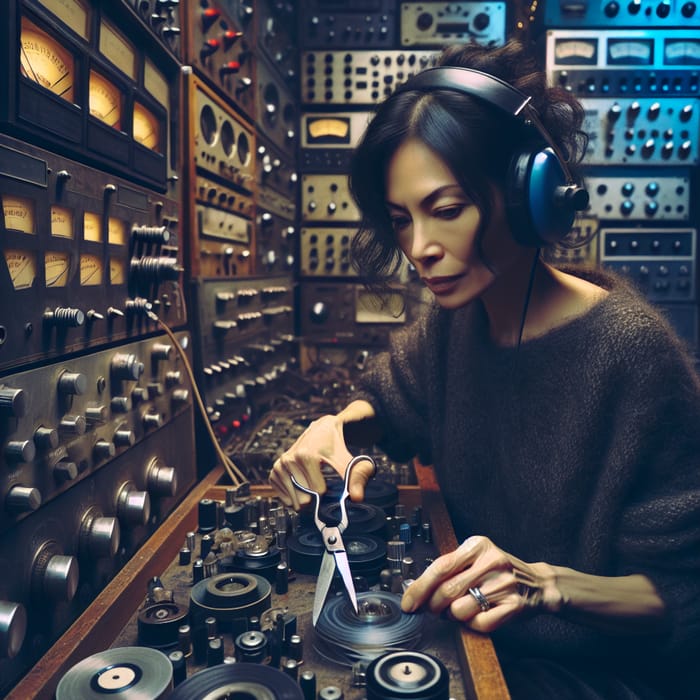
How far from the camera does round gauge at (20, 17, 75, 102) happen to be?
36.8 inches

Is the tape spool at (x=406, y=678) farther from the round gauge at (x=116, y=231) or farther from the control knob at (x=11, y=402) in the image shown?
the round gauge at (x=116, y=231)

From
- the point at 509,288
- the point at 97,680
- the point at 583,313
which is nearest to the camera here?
the point at 97,680

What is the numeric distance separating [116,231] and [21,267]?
1.18ft

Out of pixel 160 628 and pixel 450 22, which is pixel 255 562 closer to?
pixel 160 628

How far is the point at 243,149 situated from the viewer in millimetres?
2361

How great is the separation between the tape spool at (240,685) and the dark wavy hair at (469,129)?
682 mm

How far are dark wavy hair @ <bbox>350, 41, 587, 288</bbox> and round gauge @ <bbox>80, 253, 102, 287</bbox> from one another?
0.48 m

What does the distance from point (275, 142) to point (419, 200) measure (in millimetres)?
2017

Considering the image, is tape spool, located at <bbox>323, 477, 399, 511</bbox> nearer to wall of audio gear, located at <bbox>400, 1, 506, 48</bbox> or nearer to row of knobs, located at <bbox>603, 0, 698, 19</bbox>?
wall of audio gear, located at <bbox>400, 1, 506, 48</bbox>

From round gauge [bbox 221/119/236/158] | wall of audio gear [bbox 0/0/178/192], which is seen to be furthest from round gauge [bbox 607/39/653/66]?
wall of audio gear [bbox 0/0/178/192]

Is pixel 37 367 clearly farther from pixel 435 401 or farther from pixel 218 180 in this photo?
pixel 218 180

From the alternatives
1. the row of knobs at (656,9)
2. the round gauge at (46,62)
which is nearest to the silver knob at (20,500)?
the round gauge at (46,62)

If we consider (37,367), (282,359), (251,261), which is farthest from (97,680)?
(282,359)

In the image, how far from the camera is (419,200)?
1036 millimetres
